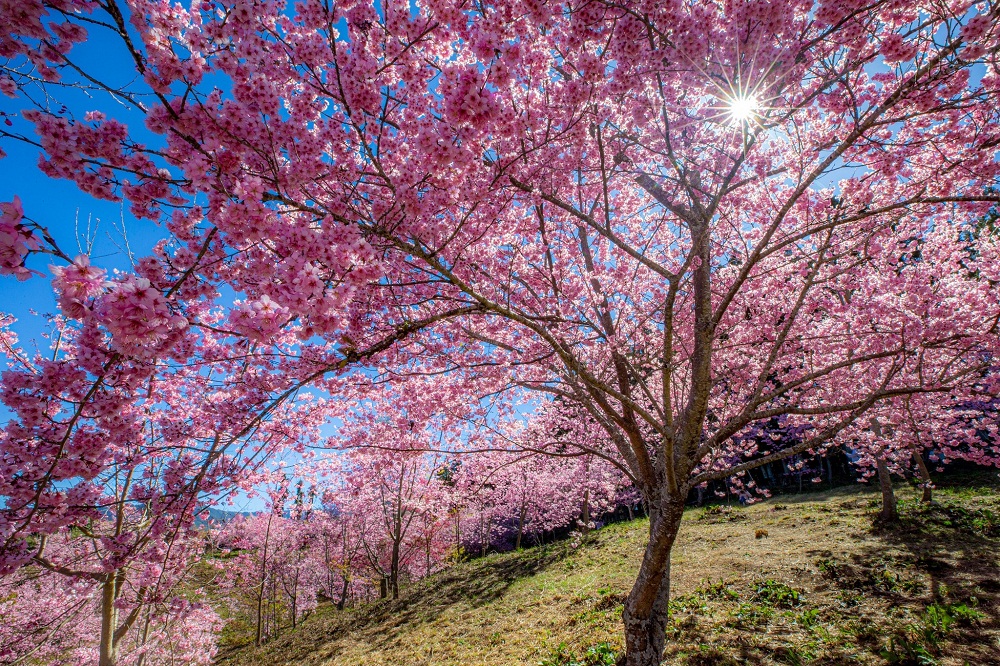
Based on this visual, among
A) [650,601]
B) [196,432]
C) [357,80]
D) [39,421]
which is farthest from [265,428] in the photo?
[650,601]

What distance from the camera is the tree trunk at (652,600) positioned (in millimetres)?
4277

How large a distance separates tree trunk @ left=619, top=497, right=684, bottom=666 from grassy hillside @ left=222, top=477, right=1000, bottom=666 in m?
2.31

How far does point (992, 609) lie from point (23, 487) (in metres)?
11.7

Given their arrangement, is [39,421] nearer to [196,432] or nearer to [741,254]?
[196,432]

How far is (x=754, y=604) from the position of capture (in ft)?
24.7

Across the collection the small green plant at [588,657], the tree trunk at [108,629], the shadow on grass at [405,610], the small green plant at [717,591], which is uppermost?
the tree trunk at [108,629]

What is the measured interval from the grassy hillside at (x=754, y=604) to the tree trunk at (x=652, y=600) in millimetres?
2309

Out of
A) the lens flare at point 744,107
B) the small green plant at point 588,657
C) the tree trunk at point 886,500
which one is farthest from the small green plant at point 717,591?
the lens flare at point 744,107

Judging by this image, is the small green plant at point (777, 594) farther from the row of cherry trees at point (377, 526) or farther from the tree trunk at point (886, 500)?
the row of cherry trees at point (377, 526)

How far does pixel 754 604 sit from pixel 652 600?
15.8ft

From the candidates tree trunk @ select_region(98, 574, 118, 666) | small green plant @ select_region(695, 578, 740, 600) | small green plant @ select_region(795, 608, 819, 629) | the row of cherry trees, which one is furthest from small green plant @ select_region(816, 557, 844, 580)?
tree trunk @ select_region(98, 574, 118, 666)

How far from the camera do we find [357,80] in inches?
130

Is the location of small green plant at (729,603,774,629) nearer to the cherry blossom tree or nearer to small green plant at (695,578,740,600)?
small green plant at (695,578,740,600)

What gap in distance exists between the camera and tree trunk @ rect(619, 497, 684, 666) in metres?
4.28
